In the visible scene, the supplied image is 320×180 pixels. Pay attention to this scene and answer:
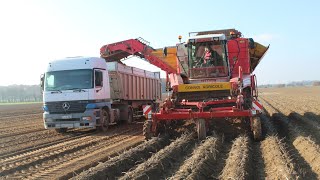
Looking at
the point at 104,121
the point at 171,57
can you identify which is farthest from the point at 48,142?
the point at 171,57

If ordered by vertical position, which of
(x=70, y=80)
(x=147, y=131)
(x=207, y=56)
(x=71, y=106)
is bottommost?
(x=147, y=131)

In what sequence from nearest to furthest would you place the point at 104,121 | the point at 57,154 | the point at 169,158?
the point at 169,158, the point at 57,154, the point at 104,121

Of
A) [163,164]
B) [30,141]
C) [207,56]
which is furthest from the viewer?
[30,141]

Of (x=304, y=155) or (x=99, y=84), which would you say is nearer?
(x=304, y=155)

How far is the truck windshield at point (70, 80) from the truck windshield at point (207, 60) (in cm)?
417

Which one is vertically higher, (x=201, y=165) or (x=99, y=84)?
(x=99, y=84)

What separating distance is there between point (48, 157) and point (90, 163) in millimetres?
1944

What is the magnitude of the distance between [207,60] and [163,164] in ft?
19.7

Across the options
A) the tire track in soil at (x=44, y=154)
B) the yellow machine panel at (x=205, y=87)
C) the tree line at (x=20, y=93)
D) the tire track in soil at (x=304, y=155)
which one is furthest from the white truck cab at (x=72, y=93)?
the tree line at (x=20, y=93)

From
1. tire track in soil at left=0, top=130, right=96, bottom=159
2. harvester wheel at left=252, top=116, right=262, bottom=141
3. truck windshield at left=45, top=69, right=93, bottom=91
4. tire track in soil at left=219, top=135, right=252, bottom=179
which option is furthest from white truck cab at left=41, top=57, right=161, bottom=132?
tire track in soil at left=219, top=135, right=252, bottom=179

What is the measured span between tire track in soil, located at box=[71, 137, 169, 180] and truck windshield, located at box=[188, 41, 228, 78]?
340 cm

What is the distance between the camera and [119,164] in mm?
8516

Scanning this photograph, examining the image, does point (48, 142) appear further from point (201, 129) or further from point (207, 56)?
point (207, 56)

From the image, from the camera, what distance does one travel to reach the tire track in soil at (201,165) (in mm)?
7324
